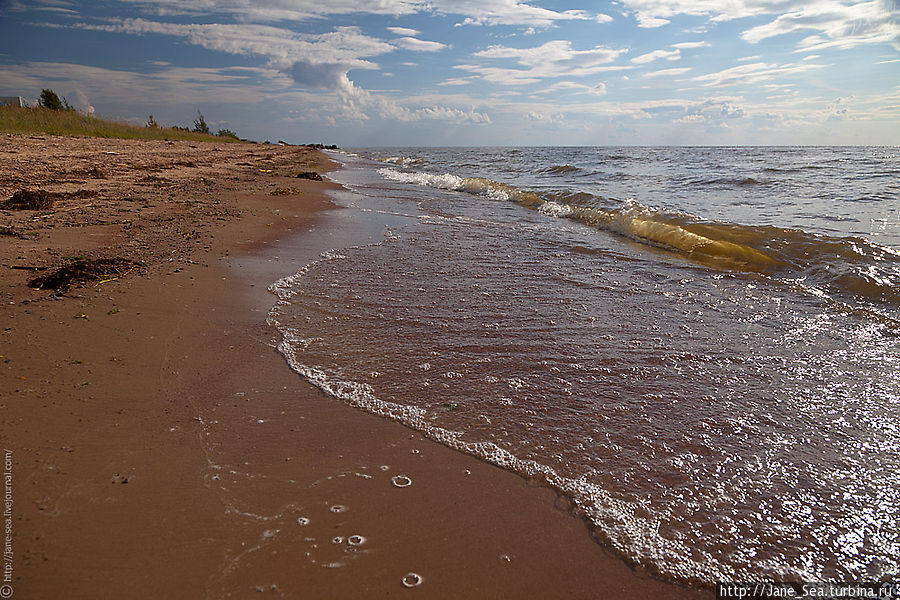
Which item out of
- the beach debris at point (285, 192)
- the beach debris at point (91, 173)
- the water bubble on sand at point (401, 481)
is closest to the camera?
the water bubble on sand at point (401, 481)

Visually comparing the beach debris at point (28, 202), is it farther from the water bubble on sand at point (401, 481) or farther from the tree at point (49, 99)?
the tree at point (49, 99)

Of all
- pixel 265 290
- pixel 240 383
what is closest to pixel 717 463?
pixel 240 383

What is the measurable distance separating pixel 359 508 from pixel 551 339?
2063 millimetres

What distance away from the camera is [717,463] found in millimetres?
2119

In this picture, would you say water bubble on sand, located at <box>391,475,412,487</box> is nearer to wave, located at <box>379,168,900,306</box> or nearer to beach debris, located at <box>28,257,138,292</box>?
beach debris, located at <box>28,257,138,292</box>

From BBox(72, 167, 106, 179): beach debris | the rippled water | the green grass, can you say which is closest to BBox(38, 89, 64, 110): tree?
the green grass

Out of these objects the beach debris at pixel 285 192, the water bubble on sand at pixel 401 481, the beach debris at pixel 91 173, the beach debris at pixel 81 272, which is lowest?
the water bubble on sand at pixel 401 481

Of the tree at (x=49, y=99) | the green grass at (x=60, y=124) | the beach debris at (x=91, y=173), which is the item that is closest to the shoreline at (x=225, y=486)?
the beach debris at (x=91, y=173)

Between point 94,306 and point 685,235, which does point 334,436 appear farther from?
point 685,235

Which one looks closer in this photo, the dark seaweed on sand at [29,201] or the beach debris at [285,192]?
the dark seaweed on sand at [29,201]

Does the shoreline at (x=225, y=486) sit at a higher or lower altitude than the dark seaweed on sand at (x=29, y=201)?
lower

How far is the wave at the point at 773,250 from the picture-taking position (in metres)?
4.88

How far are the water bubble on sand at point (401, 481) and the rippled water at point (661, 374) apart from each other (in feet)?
1.20

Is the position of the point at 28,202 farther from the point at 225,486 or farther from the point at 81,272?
the point at 225,486
